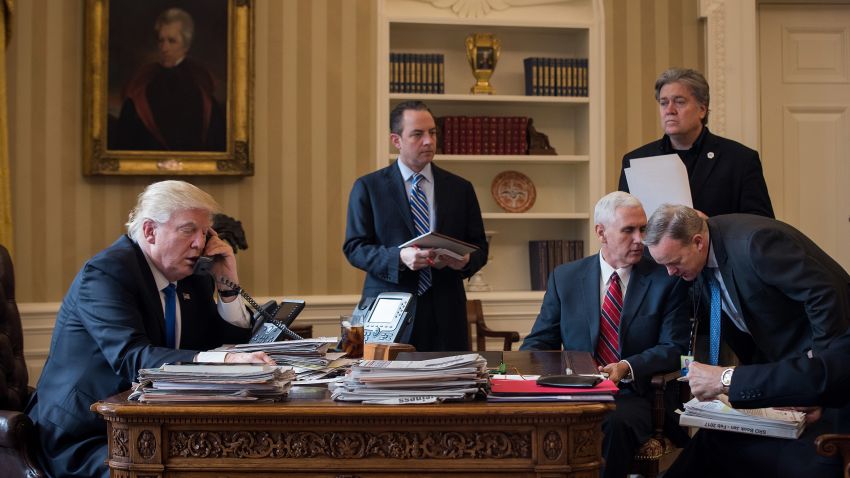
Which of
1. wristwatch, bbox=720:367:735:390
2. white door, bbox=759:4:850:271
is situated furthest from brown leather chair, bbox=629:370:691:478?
white door, bbox=759:4:850:271

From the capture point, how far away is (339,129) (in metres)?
5.52

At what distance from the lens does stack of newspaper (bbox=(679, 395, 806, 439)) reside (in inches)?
108

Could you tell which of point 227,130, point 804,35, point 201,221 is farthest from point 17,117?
point 804,35

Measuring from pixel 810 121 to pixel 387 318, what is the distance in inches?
156

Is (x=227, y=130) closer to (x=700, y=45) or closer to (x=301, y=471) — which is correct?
(x=700, y=45)

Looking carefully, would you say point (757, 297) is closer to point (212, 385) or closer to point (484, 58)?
point (212, 385)

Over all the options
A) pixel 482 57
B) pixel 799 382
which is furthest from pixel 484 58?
pixel 799 382

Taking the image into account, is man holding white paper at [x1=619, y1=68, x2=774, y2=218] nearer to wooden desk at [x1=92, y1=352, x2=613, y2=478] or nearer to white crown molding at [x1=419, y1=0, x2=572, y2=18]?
wooden desk at [x1=92, y1=352, x2=613, y2=478]

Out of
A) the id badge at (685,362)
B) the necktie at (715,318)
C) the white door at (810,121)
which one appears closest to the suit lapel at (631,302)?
the id badge at (685,362)

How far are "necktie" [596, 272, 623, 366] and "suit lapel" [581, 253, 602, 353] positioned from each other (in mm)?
27

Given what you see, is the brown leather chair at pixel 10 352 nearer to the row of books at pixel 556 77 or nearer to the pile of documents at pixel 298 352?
the pile of documents at pixel 298 352

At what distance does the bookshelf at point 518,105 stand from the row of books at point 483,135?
86mm

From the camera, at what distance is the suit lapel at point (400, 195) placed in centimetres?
400

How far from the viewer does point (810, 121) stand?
584 cm
